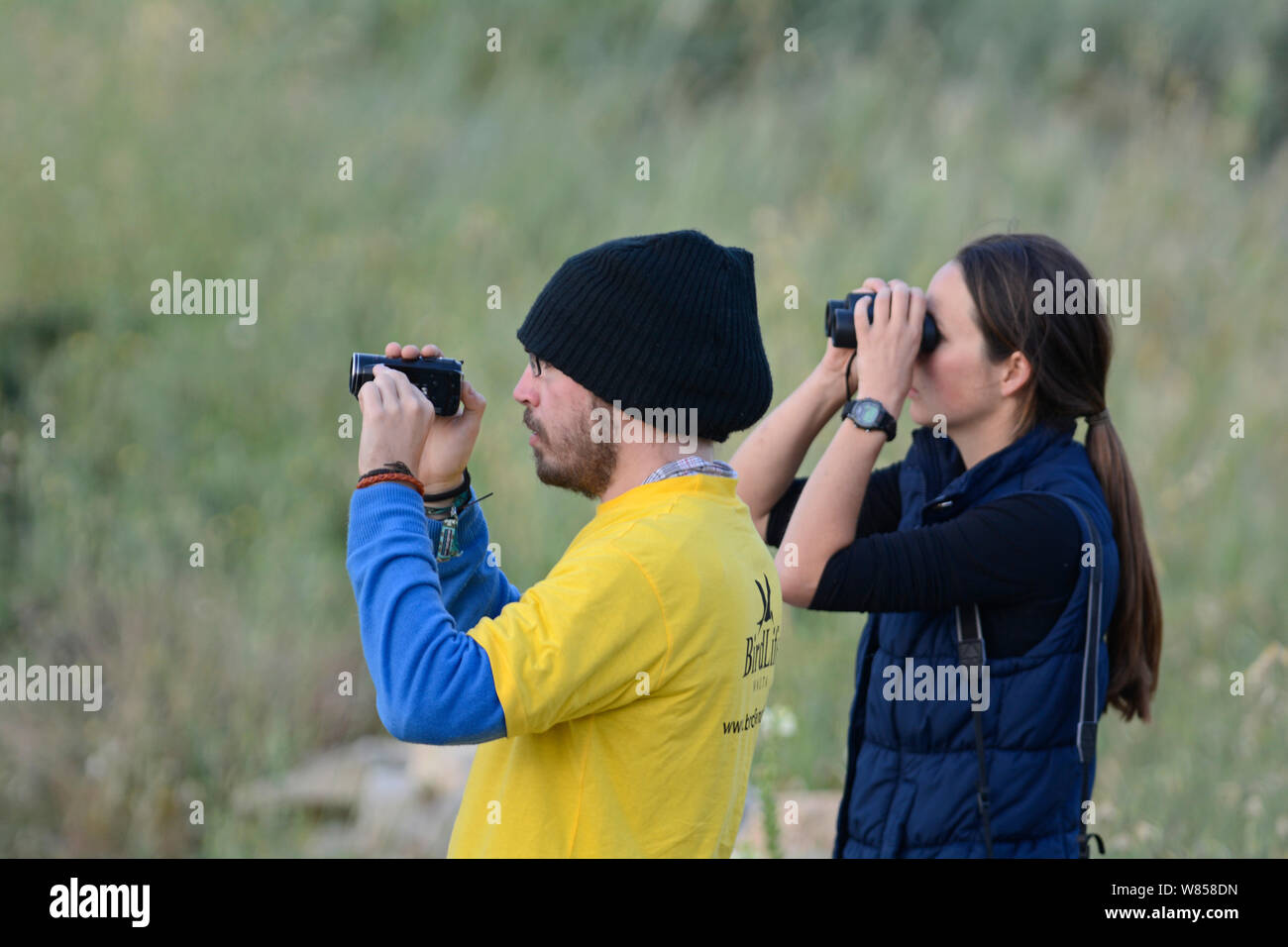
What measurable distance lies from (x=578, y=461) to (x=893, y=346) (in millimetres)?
821

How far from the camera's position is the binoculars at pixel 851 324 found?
8.08ft

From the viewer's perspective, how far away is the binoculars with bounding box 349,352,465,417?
6.35ft

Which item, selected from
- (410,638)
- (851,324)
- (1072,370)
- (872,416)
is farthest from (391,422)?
(1072,370)

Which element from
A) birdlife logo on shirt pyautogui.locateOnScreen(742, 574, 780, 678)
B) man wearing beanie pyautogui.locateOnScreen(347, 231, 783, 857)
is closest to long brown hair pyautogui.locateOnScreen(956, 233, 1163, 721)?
man wearing beanie pyautogui.locateOnScreen(347, 231, 783, 857)

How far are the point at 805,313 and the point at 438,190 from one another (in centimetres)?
262

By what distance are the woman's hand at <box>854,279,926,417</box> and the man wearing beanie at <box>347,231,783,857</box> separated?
0.48m

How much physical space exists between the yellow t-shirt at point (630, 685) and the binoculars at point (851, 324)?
0.77m

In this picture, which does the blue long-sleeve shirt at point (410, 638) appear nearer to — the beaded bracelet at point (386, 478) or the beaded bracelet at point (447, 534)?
the beaded bracelet at point (386, 478)

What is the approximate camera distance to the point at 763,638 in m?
1.88

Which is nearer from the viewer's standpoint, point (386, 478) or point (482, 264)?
point (386, 478)

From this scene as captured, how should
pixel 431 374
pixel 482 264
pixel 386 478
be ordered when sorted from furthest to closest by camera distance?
pixel 482 264 < pixel 431 374 < pixel 386 478

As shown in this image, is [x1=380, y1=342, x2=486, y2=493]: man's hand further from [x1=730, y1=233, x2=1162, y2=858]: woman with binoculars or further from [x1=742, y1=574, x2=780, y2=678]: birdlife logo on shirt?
[x1=730, y1=233, x2=1162, y2=858]: woman with binoculars

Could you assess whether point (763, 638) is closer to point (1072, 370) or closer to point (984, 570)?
point (984, 570)

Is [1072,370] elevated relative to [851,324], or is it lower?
lower
